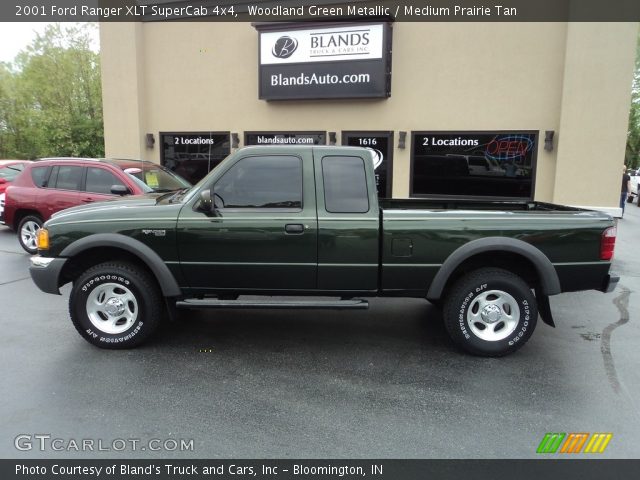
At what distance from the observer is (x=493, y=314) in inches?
182

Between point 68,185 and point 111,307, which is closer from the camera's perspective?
point 111,307

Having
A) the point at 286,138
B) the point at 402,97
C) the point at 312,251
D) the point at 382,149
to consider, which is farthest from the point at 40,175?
the point at 402,97

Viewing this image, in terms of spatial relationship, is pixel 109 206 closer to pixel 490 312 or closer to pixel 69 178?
pixel 490 312

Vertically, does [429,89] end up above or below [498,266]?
above

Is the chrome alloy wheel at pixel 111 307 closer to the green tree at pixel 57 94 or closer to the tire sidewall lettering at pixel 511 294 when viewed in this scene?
the tire sidewall lettering at pixel 511 294

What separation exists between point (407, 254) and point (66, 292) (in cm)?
487

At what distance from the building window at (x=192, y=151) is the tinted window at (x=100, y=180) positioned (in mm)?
4791

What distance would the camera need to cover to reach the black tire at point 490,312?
4547 millimetres

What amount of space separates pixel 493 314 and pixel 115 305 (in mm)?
3469

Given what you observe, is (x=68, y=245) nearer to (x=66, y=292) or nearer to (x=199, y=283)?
(x=199, y=283)

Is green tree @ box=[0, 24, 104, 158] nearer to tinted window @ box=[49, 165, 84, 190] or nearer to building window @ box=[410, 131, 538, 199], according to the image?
tinted window @ box=[49, 165, 84, 190]

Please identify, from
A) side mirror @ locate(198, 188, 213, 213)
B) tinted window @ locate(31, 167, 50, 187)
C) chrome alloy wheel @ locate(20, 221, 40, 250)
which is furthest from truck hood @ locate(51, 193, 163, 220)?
chrome alloy wheel @ locate(20, 221, 40, 250)

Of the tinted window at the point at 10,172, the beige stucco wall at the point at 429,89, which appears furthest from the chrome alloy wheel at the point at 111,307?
the tinted window at the point at 10,172
